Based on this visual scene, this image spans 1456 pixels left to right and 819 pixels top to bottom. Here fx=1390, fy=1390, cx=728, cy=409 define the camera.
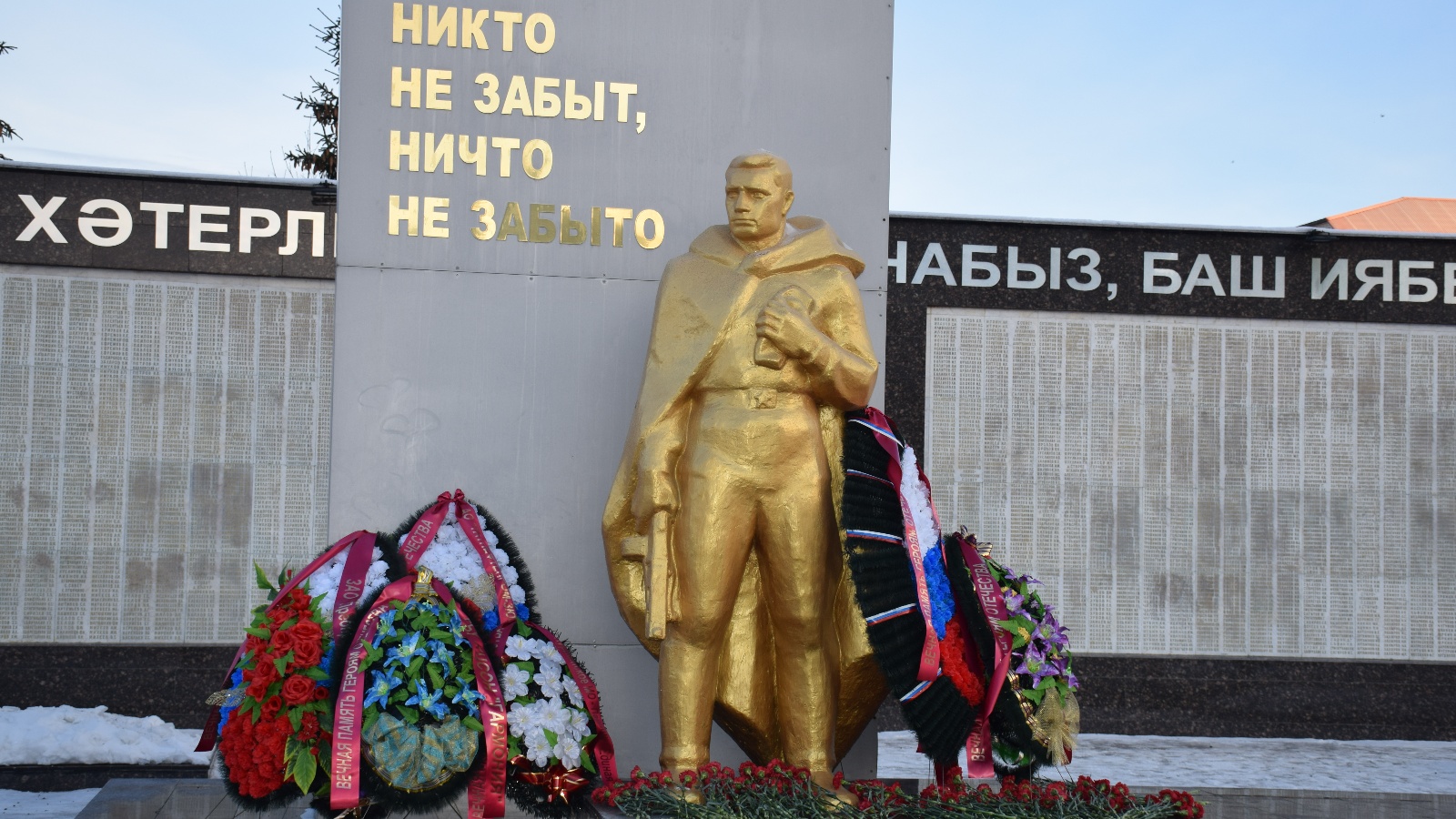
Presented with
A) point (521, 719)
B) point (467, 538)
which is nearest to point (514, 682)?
point (521, 719)

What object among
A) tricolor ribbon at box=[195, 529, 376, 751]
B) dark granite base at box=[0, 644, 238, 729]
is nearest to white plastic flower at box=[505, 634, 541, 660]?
tricolor ribbon at box=[195, 529, 376, 751]

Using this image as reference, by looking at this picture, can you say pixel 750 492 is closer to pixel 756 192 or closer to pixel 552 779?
pixel 756 192

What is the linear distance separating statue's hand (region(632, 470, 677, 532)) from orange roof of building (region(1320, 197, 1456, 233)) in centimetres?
895

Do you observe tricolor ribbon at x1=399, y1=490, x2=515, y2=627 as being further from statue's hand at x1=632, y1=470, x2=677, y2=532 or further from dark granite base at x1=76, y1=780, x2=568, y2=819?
dark granite base at x1=76, y1=780, x2=568, y2=819

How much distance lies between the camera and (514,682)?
4750mm

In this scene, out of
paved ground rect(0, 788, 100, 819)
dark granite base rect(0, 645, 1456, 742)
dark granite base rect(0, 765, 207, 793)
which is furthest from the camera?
dark granite base rect(0, 645, 1456, 742)

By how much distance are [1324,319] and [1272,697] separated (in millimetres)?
2719

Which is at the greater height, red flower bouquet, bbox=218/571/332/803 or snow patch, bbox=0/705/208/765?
red flower bouquet, bbox=218/571/332/803

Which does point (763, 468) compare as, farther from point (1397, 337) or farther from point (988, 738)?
point (1397, 337)

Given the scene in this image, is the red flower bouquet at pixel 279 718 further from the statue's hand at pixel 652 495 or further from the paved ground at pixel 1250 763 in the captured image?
the paved ground at pixel 1250 763

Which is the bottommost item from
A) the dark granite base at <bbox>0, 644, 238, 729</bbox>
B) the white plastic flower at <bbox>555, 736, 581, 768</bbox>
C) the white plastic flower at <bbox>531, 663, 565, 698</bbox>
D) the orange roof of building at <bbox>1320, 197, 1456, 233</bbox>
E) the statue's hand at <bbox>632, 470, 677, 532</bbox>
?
the dark granite base at <bbox>0, 644, 238, 729</bbox>

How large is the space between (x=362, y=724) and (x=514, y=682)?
537mm

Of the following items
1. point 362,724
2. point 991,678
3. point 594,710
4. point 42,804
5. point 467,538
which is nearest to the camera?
point 362,724

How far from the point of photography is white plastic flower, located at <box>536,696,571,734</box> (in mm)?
4738
